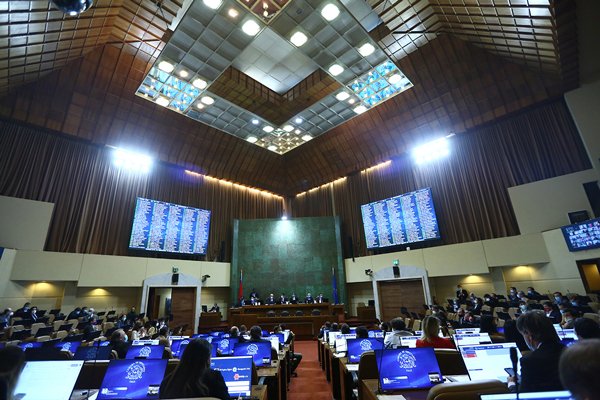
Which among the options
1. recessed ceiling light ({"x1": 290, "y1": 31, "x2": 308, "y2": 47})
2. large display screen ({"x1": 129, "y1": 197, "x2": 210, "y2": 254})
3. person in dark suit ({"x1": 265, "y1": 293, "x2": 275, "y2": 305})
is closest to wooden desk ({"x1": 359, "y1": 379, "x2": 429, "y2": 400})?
recessed ceiling light ({"x1": 290, "y1": 31, "x2": 308, "y2": 47})

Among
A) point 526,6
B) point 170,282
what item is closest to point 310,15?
point 526,6

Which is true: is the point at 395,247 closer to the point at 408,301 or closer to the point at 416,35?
the point at 408,301

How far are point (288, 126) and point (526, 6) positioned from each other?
27.4 feet

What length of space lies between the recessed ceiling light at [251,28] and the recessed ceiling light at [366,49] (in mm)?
3019

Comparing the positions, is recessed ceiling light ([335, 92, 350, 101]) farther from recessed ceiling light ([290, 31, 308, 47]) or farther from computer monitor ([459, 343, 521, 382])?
computer monitor ([459, 343, 521, 382])

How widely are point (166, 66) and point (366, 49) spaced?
6082 millimetres

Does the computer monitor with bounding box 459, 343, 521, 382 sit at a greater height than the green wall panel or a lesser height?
lesser

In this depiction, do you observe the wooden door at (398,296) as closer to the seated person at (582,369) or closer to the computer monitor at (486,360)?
the computer monitor at (486,360)

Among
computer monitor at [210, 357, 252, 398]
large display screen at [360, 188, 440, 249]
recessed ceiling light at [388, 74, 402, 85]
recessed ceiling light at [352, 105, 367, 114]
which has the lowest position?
computer monitor at [210, 357, 252, 398]

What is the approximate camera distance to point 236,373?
2559 mm

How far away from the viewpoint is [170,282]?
37.8 feet

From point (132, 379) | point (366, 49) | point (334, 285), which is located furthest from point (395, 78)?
point (132, 379)

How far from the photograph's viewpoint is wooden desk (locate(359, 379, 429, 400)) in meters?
2.08

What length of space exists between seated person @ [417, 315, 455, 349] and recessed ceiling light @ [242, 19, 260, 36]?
781 centimetres
